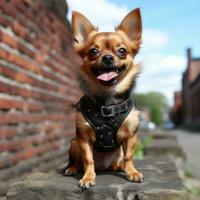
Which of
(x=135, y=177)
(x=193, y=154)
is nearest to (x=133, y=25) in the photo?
(x=135, y=177)

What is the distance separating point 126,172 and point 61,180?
46 centimetres

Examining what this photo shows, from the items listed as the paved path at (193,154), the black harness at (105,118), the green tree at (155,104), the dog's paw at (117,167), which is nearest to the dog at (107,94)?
the black harness at (105,118)

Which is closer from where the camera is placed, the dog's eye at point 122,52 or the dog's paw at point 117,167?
the dog's eye at point 122,52

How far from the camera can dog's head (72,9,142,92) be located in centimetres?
297

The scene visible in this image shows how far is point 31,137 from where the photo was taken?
5.26 meters

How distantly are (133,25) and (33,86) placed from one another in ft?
7.94

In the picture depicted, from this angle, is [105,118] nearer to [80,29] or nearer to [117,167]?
[117,167]

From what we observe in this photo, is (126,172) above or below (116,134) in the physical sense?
below

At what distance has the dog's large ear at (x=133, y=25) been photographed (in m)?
3.18

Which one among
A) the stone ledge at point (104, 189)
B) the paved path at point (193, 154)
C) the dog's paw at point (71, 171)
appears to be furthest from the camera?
the paved path at point (193, 154)

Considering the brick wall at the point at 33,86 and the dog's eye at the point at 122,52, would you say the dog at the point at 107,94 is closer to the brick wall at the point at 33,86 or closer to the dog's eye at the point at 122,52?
the dog's eye at the point at 122,52

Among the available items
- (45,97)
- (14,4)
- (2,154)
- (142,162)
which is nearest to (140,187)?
(142,162)

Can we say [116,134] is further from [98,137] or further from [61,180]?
[61,180]

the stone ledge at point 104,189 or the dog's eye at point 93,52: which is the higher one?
the dog's eye at point 93,52
